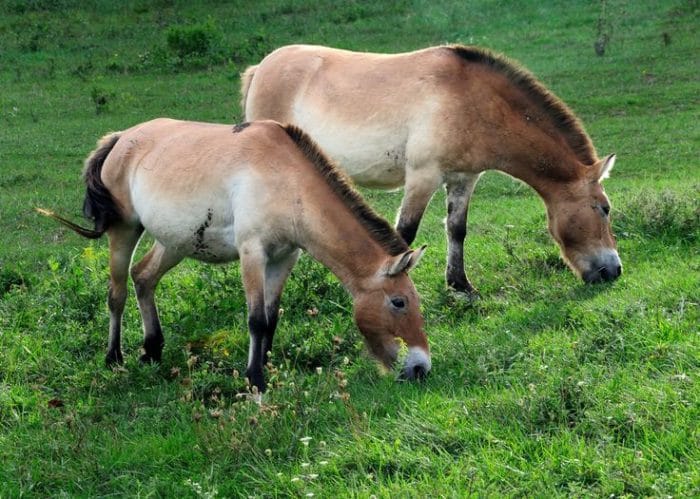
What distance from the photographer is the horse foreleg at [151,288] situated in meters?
6.89

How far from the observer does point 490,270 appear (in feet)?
26.4

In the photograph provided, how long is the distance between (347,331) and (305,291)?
2.54 ft

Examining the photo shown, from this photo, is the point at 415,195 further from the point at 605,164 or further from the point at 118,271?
the point at 118,271

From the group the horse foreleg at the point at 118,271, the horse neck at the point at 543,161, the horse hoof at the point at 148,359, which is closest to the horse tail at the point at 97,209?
the horse foreleg at the point at 118,271

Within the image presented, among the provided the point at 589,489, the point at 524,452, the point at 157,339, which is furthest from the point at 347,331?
the point at 589,489

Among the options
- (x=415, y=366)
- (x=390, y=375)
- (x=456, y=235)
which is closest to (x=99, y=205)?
(x=390, y=375)

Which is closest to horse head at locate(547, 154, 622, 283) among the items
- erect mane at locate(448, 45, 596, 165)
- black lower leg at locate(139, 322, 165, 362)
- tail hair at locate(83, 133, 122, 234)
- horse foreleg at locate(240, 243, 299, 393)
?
erect mane at locate(448, 45, 596, 165)

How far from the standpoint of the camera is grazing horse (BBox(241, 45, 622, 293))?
291 inches

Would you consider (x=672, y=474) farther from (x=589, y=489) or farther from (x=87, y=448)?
(x=87, y=448)

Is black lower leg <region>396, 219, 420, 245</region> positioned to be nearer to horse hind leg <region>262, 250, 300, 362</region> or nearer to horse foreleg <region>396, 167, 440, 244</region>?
horse foreleg <region>396, 167, 440, 244</region>

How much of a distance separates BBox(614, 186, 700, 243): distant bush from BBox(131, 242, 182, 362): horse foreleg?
3997 mm

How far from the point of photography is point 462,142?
7.47 meters

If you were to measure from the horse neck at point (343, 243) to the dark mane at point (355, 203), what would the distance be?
3 centimetres

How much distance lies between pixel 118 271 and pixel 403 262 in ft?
8.29
